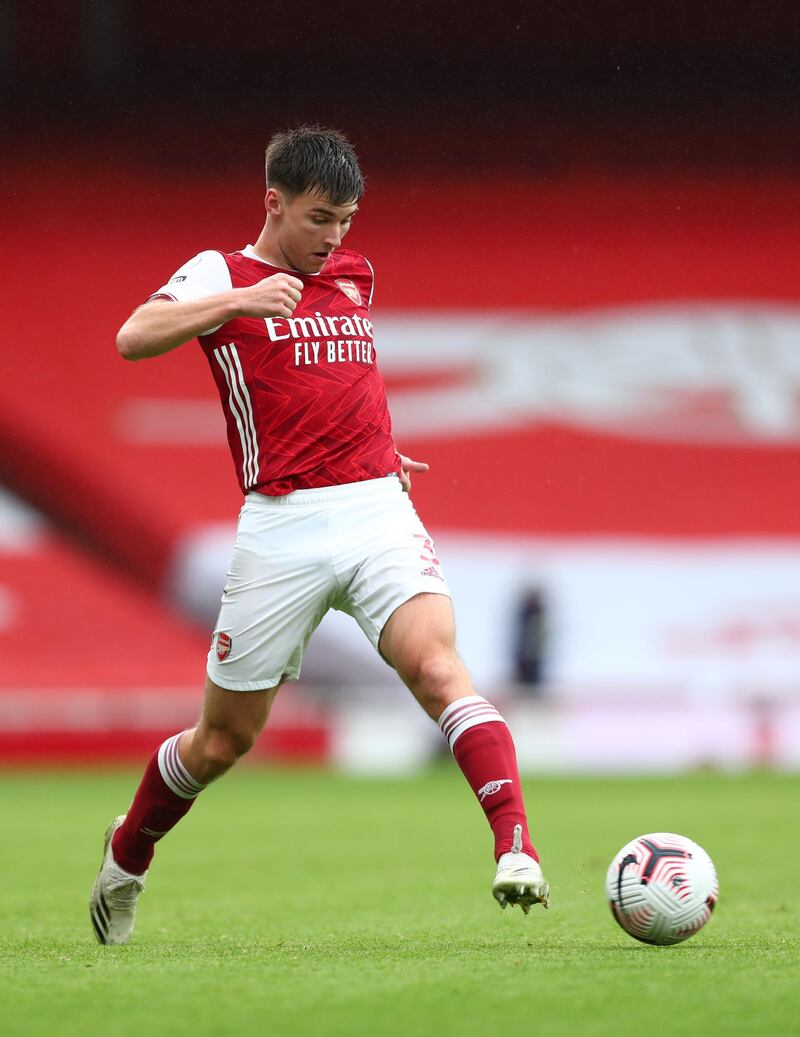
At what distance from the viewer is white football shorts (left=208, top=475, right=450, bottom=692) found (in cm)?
481

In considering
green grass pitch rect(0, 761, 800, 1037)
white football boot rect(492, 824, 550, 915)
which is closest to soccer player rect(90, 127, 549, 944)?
white football boot rect(492, 824, 550, 915)

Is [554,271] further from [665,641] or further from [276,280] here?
[276,280]

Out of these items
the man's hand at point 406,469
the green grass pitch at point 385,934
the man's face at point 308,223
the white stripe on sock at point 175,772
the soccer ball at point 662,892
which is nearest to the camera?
the green grass pitch at point 385,934

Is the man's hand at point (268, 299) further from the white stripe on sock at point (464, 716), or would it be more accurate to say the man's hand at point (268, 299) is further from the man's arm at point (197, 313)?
the white stripe on sock at point (464, 716)

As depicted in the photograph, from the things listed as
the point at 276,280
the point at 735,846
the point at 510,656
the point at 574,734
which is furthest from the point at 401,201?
the point at 276,280

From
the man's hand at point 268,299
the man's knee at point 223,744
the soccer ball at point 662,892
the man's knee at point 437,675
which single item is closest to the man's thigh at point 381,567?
the man's knee at point 437,675

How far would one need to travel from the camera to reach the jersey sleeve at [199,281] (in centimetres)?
481

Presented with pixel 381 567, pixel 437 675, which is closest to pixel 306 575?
pixel 381 567

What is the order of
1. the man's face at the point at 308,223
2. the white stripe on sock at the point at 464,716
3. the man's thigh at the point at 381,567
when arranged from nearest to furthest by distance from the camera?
the white stripe on sock at the point at 464,716 < the man's thigh at the point at 381,567 < the man's face at the point at 308,223

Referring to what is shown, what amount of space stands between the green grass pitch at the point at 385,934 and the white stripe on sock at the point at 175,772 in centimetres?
45

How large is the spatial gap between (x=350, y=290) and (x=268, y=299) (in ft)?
2.28

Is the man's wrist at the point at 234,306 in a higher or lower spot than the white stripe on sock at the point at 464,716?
higher

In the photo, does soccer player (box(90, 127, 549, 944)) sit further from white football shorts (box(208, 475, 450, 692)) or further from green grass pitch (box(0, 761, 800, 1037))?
green grass pitch (box(0, 761, 800, 1037))

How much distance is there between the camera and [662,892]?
4.49 meters
